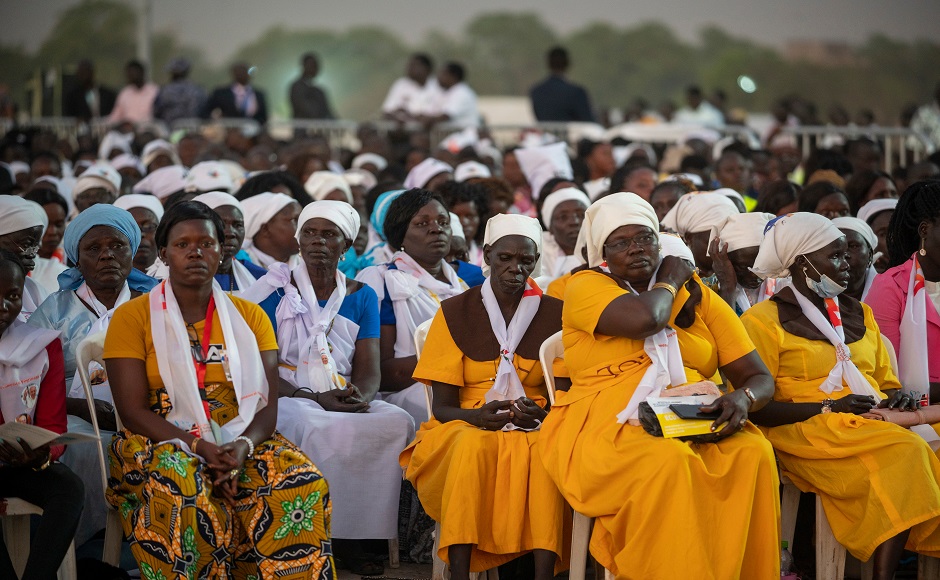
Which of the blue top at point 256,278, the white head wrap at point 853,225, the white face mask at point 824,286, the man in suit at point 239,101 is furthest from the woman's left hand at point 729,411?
the man in suit at point 239,101

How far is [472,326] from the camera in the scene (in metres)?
4.67

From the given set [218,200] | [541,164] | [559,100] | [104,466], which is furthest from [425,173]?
[559,100]

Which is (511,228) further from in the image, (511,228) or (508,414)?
(508,414)

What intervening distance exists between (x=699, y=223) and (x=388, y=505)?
85.6 inches

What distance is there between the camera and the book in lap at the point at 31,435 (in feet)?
12.6

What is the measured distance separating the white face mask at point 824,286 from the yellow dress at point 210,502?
219cm

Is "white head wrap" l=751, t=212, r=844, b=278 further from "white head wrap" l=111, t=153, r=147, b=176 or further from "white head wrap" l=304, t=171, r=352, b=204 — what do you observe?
"white head wrap" l=111, t=153, r=147, b=176

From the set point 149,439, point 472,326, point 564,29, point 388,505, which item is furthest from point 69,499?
point 564,29

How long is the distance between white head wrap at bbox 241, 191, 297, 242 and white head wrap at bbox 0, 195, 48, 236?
118 cm

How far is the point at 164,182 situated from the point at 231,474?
4664 millimetres

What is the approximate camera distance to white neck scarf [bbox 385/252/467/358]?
5488 millimetres

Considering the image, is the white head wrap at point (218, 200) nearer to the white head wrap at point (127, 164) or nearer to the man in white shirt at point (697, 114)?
the white head wrap at point (127, 164)

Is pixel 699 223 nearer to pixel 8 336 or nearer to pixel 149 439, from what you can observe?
pixel 149 439

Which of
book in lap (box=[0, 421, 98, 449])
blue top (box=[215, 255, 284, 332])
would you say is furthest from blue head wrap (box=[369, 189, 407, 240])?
book in lap (box=[0, 421, 98, 449])
